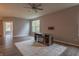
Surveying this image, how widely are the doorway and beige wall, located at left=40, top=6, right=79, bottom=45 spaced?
773mm

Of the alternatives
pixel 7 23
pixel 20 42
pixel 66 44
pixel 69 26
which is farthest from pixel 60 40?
pixel 7 23

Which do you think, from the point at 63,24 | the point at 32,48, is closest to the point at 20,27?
the point at 32,48

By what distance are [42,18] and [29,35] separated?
55cm

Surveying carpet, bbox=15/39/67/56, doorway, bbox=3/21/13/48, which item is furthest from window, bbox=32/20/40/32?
doorway, bbox=3/21/13/48

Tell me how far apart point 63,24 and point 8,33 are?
1.34 metres

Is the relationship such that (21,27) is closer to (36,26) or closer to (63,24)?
(36,26)

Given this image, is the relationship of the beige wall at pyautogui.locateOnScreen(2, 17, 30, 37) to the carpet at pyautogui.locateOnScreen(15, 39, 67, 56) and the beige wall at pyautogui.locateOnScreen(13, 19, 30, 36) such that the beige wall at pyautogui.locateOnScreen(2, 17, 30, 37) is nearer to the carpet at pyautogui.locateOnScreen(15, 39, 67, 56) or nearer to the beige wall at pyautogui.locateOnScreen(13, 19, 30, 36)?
the beige wall at pyautogui.locateOnScreen(13, 19, 30, 36)

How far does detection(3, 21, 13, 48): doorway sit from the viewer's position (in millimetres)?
2057

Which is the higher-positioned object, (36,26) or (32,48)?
(36,26)

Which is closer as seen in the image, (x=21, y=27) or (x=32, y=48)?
(x=21, y=27)

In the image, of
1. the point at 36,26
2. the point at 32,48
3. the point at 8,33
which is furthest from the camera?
the point at 32,48

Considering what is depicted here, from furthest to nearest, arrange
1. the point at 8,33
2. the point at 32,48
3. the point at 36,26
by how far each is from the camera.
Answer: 1. the point at 32,48
2. the point at 36,26
3. the point at 8,33

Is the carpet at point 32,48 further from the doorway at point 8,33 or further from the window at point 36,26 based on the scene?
the window at point 36,26

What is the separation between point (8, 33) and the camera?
81.8 inches
